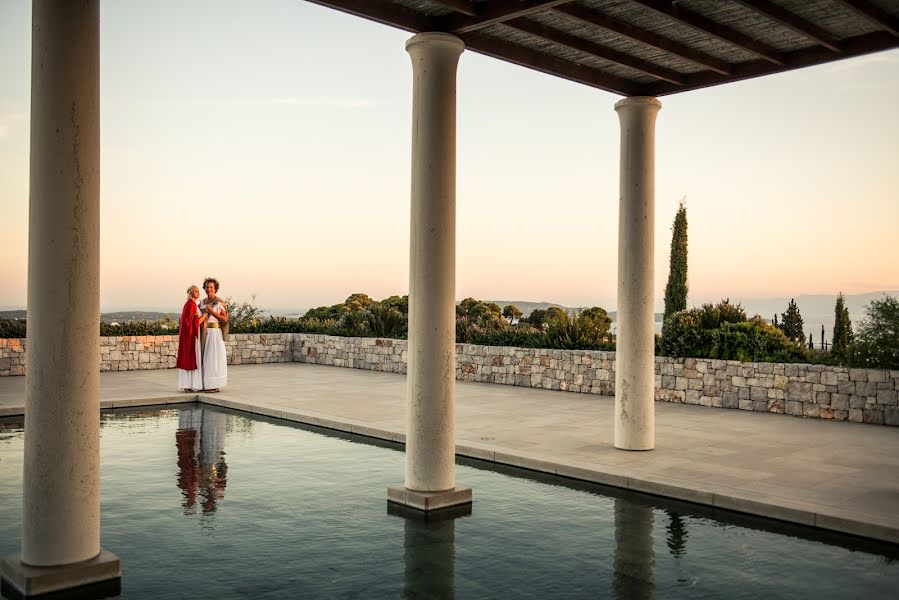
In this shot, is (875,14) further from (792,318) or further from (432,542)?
(792,318)

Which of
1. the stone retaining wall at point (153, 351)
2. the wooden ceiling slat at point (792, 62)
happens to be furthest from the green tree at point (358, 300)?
the wooden ceiling slat at point (792, 62)

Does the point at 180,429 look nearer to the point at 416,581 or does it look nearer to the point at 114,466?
the point at 114,466

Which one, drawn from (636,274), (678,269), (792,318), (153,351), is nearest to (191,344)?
(153,351)

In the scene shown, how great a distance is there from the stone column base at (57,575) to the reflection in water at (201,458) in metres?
1.67

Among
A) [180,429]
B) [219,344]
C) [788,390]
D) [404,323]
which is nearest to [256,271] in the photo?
[404,323]

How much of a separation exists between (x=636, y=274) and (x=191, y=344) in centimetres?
810

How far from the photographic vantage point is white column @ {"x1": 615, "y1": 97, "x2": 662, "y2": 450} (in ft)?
26.4

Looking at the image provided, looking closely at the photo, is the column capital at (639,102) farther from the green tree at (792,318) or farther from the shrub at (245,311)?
the green tree at (792,318)

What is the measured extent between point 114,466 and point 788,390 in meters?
8.89

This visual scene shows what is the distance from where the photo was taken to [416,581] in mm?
4688

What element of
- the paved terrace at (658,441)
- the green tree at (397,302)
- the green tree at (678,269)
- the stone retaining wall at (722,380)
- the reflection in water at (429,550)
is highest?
the green tree at (678,269)

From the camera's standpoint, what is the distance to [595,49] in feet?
23.4

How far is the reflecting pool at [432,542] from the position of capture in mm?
4602

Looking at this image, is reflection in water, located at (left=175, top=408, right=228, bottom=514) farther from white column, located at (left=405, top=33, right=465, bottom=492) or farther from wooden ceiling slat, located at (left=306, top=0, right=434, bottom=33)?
wooden ceiling slat, located at (left=306, top=0, right=434, bottom=33)
